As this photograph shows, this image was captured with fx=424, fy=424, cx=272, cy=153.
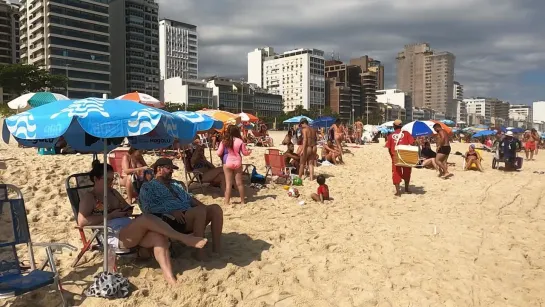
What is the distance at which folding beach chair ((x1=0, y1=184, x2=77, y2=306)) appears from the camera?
2.99m

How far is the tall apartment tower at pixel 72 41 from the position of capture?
68625mm

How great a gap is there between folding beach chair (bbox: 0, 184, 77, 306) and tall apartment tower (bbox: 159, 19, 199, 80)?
12608 centimetres

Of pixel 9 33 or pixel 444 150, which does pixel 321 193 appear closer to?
pixel 444 150

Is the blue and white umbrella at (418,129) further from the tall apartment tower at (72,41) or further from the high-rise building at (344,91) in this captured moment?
the high-rise building at (344,91)

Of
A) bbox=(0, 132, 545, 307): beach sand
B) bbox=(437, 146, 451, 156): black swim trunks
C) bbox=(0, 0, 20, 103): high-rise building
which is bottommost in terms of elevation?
bbox=(0, 132, 545, 307): beach sand

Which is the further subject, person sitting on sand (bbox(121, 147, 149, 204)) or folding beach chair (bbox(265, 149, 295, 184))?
folding beach chair (bbox(265, 149, 295, 184))

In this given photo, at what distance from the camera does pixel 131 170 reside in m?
6.31

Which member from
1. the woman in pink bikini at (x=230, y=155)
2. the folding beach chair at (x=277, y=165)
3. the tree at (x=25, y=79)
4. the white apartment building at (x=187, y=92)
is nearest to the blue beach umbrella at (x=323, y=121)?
the folding beach chair at (x=277, y=165)

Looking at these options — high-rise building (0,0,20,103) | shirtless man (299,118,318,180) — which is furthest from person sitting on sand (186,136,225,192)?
high-rise building (0,0,20,103)

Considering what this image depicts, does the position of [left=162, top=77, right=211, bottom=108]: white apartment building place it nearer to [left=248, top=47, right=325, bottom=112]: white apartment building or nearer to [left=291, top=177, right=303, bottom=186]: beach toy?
[left=248, top=47, right=325, bottom=112]: white apartment building

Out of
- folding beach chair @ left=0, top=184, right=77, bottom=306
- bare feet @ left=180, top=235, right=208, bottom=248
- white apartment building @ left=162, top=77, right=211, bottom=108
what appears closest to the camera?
folding beach chair @ left=0, top=184, right=77, bottom=306

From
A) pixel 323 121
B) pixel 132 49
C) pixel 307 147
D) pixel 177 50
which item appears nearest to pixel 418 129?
pixel 307 147

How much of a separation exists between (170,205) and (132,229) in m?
0.49

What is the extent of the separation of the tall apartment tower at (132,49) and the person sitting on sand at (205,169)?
3152 inches
